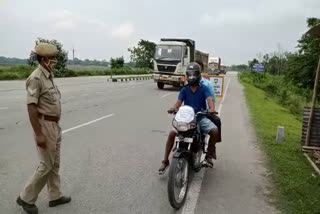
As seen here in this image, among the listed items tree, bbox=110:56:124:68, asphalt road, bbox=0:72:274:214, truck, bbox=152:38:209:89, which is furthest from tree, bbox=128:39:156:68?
asphalt road, bbox=0:72:274:214

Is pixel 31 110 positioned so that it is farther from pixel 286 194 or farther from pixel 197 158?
pixel 286 194

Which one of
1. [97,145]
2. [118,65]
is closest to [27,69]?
[118,65]

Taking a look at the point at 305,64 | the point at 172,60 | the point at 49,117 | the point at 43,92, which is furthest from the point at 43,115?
the point at 305,64

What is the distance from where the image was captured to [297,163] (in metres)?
6.25

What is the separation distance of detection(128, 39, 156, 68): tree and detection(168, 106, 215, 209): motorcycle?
71.8 m

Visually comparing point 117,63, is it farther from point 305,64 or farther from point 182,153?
point 182,153

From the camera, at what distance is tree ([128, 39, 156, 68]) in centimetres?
7575

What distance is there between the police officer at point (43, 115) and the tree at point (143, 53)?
72447 millimetres

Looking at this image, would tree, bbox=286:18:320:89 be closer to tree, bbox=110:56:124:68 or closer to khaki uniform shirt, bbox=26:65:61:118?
khaki uniform shirt, bbox=26:65:61:118

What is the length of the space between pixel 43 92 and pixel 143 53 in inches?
2922

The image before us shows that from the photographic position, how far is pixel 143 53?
7688 centimetres

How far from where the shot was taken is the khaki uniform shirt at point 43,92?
3576 millimetres

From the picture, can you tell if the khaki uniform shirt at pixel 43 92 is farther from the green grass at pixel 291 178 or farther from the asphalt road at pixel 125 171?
the green grass at pixel 291 178

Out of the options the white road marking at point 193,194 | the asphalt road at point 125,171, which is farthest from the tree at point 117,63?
the white road marking at point 193,194
